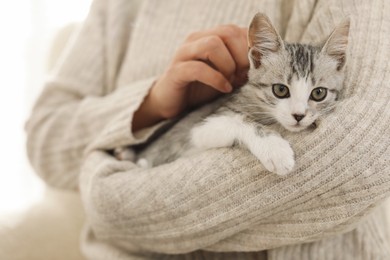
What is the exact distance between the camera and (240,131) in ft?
2.48

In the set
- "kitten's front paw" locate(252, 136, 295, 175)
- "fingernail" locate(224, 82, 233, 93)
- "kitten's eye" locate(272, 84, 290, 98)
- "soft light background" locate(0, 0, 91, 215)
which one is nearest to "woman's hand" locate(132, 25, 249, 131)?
"fingernail" locate(224, 82, 233, 93)

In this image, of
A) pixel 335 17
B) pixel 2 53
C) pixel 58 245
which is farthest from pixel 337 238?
pixel 2 53

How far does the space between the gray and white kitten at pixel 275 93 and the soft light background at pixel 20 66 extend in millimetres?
1143

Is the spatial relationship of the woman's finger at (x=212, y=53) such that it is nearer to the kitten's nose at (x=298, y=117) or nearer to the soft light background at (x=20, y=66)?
the kitten's nose at (x=298, y=117)

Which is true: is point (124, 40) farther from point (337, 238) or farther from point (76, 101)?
point (337, 238)

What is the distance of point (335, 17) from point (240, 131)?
311mm

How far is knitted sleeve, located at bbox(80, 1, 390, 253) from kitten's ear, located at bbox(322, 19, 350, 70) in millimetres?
21

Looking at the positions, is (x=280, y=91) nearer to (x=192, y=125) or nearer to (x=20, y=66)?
(x=192, y=125)

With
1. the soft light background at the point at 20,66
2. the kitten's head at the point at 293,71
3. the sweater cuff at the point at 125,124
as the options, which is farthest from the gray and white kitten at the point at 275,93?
the soft light background at the point at 20,66

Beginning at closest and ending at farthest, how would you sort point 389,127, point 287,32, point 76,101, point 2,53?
point 389,127, point 287,32, point 76,101, point 2,53

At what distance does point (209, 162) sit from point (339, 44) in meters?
0.31

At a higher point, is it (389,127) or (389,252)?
(389,127)

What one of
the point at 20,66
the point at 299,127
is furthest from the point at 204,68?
the point at 20,66

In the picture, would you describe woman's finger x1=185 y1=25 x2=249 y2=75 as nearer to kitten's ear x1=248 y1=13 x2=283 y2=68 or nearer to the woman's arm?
kitten's ear x1=248 y1=13 x2=283 y2=68
